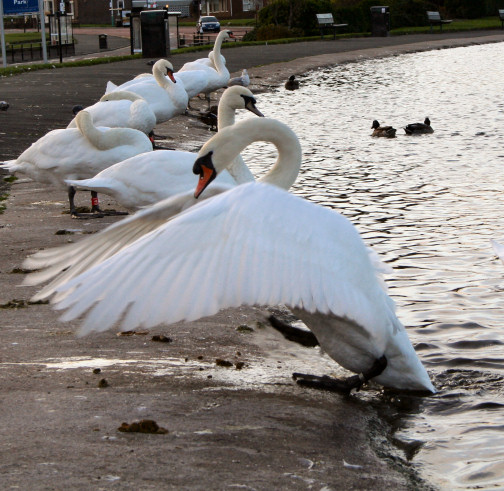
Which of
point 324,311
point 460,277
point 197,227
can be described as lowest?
point 460,277

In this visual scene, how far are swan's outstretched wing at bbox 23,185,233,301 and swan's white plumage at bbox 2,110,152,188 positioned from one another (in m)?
4.50

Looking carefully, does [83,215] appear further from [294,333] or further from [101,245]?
[101,245]

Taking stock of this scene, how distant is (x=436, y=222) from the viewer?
941 centimetres

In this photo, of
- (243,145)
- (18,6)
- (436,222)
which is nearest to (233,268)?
(243,145)

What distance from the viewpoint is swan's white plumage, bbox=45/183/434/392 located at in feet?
12.3

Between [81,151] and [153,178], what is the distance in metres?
1.96

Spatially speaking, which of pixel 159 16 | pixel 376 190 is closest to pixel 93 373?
pixel 376 190

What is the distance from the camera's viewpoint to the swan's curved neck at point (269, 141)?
536 centimetres

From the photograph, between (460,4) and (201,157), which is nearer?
(201,157)

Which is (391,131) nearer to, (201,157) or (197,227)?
(201,157)

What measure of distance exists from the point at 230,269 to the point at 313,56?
3164cm

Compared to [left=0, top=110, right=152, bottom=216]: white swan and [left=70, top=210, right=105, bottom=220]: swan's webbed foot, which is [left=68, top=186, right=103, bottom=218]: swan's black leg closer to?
[left=70, top=210, right=105, bottom=220]: swan's webbed foot

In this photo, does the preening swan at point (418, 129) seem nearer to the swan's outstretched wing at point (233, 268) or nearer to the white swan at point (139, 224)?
the white swan at point (139, 224)

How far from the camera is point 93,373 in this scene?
4.85 m
